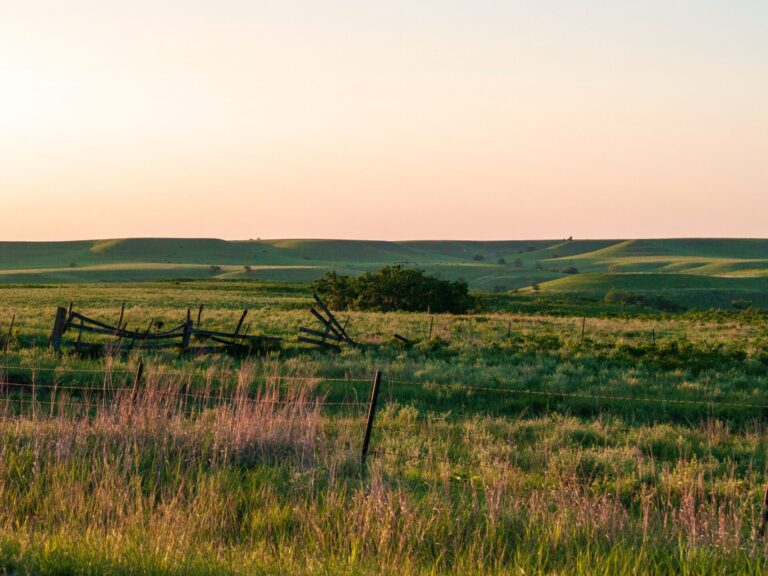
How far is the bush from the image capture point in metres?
48.9

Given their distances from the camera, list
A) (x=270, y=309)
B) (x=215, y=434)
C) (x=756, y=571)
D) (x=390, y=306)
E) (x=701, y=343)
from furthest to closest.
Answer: (x=390, y=306), (x=270, y=309), (x=701, y=343), (x=215, y=434), (x=756, y=571)

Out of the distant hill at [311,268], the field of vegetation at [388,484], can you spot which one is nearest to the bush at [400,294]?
the field of vegetation at [388,484]

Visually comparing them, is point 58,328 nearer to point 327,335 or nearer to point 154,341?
point 154,341

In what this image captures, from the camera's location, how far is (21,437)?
381 inches

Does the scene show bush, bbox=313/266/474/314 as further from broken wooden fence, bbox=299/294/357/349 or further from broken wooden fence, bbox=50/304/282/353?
broken wooden fence, bbox=50/304/282/353

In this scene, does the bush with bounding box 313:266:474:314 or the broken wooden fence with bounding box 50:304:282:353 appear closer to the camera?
the broken wooden fence with bounding box 50:304:282:353

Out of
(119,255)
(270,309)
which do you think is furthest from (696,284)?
(119,255)

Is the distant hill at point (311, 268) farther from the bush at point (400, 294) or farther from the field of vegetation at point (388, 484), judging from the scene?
the field of vegetation at point (388, 484)

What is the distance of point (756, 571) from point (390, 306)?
4407 cm

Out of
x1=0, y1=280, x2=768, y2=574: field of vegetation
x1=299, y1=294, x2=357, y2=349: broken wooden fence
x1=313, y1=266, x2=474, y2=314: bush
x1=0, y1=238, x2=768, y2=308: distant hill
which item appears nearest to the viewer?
x1=0, y1=280, x2=768, y2=574: field of vegetation

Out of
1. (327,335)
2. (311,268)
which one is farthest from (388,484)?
(311,268)

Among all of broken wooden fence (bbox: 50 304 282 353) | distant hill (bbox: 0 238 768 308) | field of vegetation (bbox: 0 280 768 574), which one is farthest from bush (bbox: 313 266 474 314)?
distant hill (bbox: 0 238 768 308)

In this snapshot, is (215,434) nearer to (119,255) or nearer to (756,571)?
(756,571)

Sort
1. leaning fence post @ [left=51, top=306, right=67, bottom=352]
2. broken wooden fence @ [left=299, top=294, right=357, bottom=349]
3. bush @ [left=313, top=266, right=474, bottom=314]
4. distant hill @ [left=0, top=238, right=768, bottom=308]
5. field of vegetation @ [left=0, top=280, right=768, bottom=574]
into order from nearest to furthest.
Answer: field of vegetation @ [left=0, top=280, right=768, bottom=574], leaning fence post @ [left=51, top=306, right=67, bottom=352], broken wooden fence @ [left=299, top=294, right=357, bottom=349], bush @ [left=313, top=266, right=474, bottom=314], distant hill @ [left=0, top=238, right=768, bottom=308]
